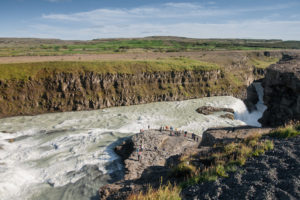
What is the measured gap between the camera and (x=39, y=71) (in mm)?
42594

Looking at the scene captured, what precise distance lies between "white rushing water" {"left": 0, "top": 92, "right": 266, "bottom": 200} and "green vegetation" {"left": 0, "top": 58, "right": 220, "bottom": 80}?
33.0ft

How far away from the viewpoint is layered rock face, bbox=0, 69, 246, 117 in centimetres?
3875

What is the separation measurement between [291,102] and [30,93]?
43.6 meters

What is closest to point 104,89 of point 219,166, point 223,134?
point 223,134

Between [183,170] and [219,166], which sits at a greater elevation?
[219,166]

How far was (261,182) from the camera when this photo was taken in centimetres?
Result: 802

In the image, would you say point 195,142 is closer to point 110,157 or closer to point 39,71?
point 110,157

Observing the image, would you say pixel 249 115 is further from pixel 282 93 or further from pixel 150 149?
pixel 150 149

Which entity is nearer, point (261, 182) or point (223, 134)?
point (261, 182)

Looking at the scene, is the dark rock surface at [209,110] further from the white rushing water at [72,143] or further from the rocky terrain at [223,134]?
the rocky terrain at [223,134]

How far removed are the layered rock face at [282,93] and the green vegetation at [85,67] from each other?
2870 centimetres

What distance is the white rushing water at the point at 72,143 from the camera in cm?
1862

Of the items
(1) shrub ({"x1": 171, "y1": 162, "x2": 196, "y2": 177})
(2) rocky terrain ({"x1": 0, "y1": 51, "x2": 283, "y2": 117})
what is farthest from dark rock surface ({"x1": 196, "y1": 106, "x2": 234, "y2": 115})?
(1) shrub ({"x1": 171, "y1": 162, "x2": 196, "y2": 177})

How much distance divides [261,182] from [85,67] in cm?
4391
